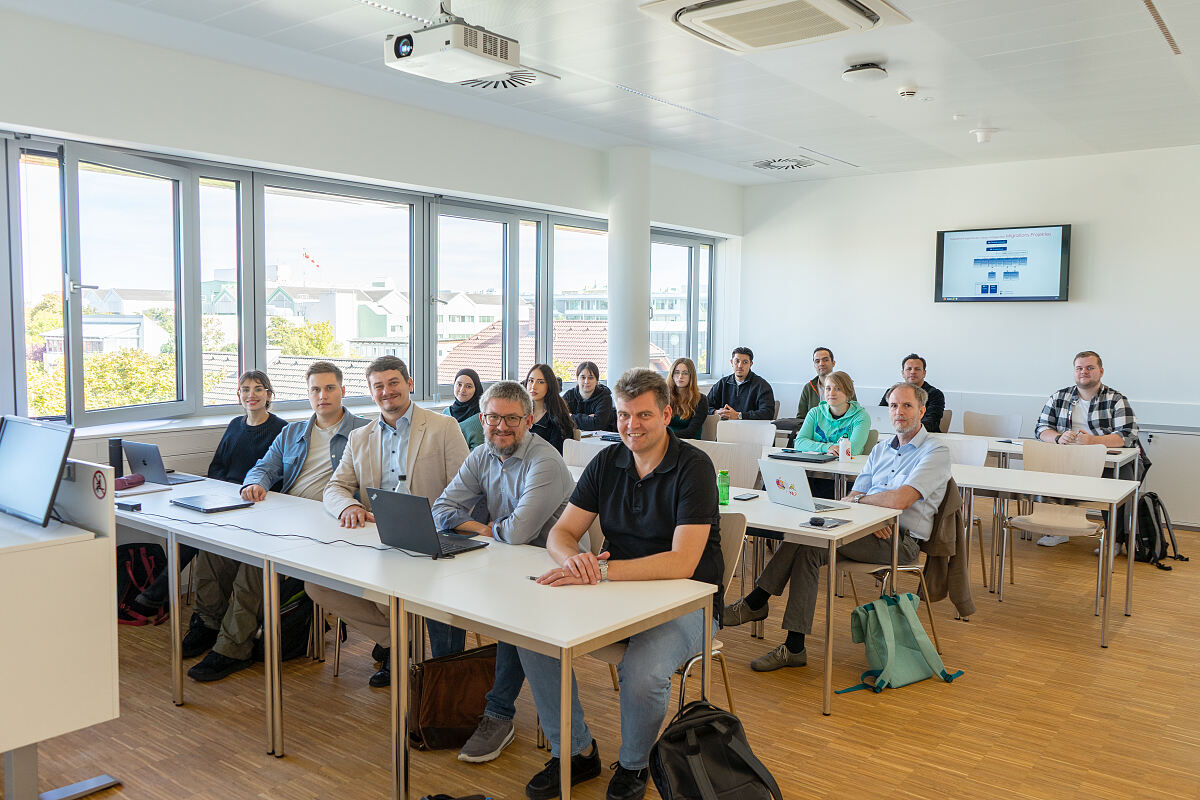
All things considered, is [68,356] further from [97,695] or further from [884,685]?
[884,685]

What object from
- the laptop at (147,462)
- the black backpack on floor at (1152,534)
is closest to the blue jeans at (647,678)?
the laptop at (147,462)

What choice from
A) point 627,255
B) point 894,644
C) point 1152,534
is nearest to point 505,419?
point 894,644

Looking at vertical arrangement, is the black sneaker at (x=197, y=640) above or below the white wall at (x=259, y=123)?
below

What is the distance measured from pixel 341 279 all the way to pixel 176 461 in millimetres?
2001

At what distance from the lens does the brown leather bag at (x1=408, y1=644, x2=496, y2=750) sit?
3336mm

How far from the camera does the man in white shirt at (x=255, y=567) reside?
4.16m

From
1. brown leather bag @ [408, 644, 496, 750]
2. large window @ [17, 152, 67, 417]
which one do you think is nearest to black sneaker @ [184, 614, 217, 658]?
brown leather bag @ [408, 644, 496, 750]

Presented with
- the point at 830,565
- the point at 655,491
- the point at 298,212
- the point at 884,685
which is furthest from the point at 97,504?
the point at 298,212

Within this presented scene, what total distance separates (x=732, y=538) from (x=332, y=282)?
4.43 metres

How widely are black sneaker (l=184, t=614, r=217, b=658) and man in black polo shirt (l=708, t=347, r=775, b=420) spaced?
4.77m

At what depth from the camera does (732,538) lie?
3379 millimetres

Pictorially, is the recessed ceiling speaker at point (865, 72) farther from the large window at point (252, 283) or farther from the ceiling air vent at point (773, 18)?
the large window at point (252, 283)

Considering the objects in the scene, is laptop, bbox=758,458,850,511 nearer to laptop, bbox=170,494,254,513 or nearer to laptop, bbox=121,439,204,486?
laptop, bbox=170,494,254,513

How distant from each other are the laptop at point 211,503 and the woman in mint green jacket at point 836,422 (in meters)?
3.64
